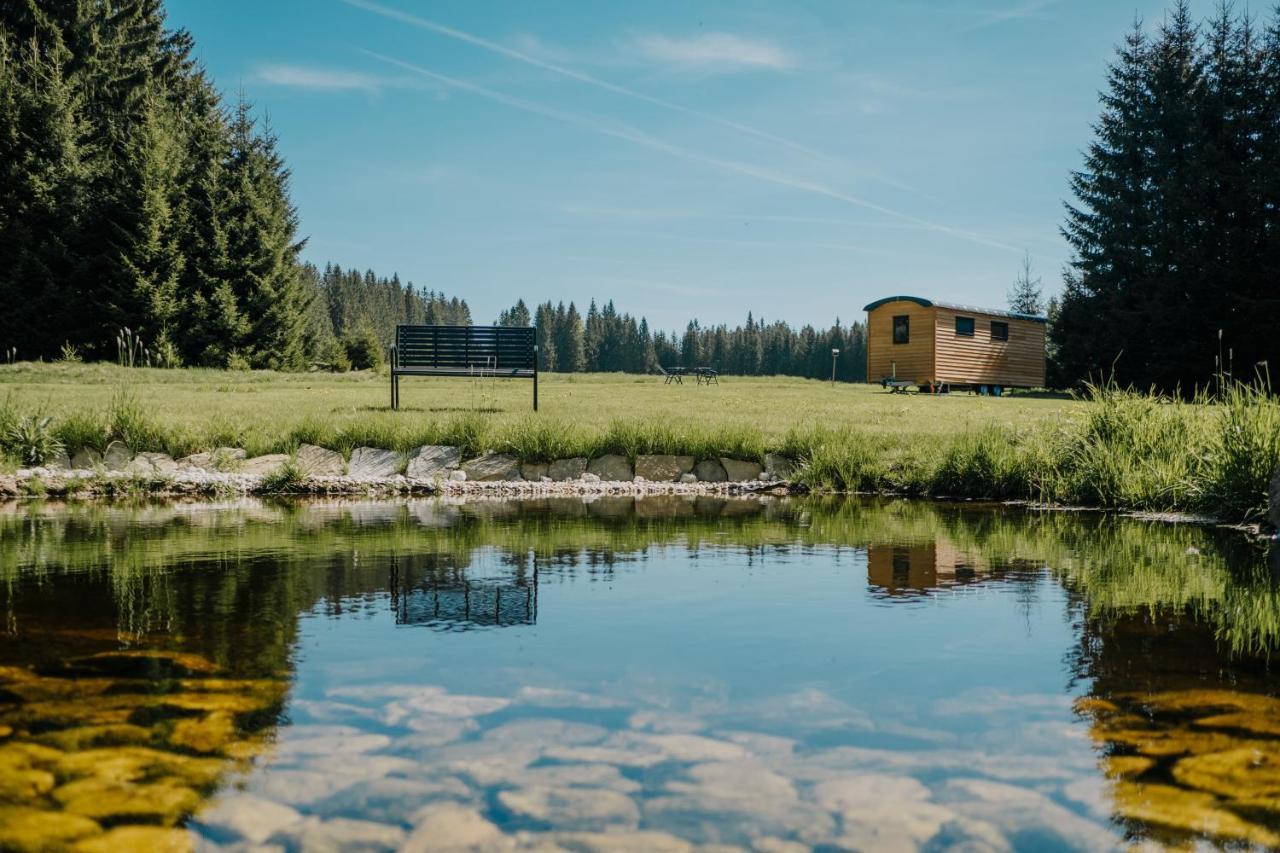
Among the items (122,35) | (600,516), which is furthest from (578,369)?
(600,516)

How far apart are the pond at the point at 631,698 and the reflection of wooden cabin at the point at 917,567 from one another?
0.12 feet

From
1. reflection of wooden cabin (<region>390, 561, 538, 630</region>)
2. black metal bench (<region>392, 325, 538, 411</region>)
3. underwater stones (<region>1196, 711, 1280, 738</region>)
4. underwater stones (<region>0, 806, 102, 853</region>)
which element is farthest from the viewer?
black metal bench (<region>392, 325, 538, 411</region>)

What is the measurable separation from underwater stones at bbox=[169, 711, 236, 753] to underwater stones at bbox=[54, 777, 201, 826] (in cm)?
20

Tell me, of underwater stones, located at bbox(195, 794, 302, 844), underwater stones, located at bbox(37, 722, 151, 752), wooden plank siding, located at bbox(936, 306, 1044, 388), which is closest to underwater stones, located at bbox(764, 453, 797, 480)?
underwater stones, located at bbox(37, 722, 151, 752)

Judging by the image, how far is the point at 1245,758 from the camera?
2324 millimetres

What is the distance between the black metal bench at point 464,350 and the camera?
39.4 feet

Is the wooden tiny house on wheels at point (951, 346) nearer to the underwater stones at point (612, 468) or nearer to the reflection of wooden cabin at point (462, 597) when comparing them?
the underwater stones at point (612, 468)

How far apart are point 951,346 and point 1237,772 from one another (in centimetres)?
2435

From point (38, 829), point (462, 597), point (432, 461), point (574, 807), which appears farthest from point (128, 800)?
point (432, 461)

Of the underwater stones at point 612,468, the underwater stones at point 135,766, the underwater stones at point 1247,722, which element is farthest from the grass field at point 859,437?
the underwater stones at point 135,766

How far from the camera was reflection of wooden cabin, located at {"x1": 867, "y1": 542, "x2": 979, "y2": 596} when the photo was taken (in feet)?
14.9

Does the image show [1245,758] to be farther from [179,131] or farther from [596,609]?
[179,131]

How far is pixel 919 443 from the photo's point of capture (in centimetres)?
887

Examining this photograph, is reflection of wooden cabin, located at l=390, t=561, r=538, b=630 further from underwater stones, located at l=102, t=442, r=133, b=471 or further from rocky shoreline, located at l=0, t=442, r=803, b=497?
underwater stones, located at l=102, t=442, r=133, b=471
